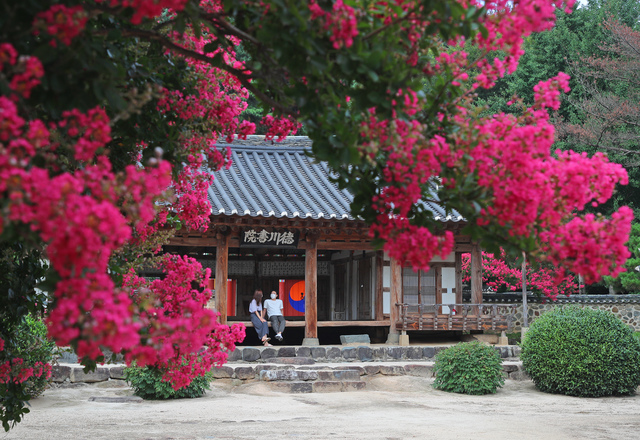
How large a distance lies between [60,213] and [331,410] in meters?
8.32

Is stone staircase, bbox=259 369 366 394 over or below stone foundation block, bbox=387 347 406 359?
below

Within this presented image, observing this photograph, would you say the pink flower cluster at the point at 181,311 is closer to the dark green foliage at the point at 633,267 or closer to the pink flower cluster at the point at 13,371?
the pink flower cluster at the point at 13,371

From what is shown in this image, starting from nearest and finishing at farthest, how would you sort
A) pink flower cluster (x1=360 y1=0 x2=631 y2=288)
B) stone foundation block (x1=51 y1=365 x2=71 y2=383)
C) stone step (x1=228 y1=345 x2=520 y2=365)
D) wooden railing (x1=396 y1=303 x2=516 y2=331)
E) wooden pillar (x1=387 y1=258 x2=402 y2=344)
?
1. pink flower cluster (x1=360 y1=0 x2=631 y2=288)
2. stone foundation block (x1=51 y1=365 x2=71 y2=383)
3. stone step (x1=228 y1=345 x2=520 y2=365)
4. wooden railing (x1=396 y1=303 x2=516 y2=331)
5. wooden pillar (x1=387 y1=258 x2=402 y2=344)

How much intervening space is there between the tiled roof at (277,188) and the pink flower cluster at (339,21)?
10275mm

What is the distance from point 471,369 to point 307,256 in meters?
5.14

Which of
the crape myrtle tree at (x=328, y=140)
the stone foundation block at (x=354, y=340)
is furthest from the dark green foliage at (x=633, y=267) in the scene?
the crape myrtle tree at (x=328, y=140)

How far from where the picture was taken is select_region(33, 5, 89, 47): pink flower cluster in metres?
1.96

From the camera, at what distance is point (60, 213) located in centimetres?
174

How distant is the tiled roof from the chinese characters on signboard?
0.86 metres

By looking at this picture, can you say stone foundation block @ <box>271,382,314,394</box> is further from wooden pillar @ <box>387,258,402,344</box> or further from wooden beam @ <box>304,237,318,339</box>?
wooden pillar @ <box>387,258,402,344</box>

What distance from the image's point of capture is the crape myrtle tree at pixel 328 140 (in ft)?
5.97

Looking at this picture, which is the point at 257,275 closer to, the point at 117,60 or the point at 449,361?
the point at 449,361

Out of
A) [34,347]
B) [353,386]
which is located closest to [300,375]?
[353,386]

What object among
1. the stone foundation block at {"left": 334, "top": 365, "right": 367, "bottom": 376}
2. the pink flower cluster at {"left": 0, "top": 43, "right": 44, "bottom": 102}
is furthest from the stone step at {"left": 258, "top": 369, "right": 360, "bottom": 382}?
the pink flower cluster at {"left": 0, "top": 43, "right": 44, "bottom": 102}
